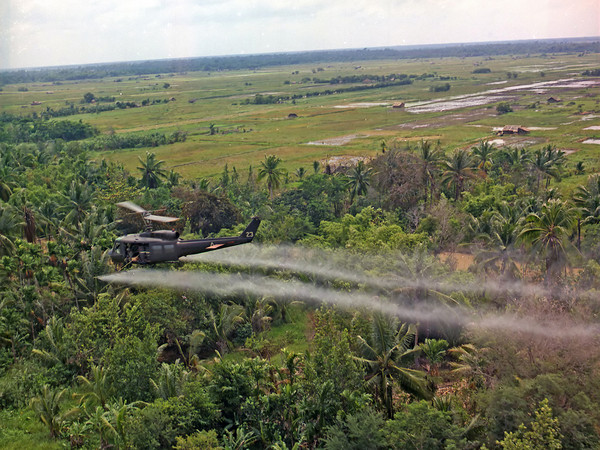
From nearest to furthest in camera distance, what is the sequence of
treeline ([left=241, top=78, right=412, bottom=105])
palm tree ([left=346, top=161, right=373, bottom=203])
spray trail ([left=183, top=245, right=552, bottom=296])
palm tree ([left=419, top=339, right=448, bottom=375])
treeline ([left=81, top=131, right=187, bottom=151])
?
palm tree ([left=419, top=339, right=448, bottom=375])
spray trail ([left=183, top=245, right=552, bottom=296])
palm tree ([left=346, top=161, right=373, bottom=203])
treeline ([left=81, top=131, right=187, bottom=151])
treeline ([left=241, top=78, right=412, bottom=105])

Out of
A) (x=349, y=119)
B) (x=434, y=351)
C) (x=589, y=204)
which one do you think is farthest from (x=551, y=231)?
(x=349, y=119)

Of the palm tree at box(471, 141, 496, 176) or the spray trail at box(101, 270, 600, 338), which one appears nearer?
the spray trail at box(101, 270, 600, 338)

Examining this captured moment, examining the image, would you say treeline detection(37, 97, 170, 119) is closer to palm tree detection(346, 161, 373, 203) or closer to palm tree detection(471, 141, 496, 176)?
palm tree detection(346, 161, 373, 203)

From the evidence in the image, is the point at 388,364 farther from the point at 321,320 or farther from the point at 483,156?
the point at 483,156

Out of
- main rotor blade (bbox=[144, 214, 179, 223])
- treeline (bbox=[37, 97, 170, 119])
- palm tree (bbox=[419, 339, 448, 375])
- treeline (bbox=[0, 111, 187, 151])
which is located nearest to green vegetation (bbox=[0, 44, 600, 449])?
palm tree (bbox=[419, 339, 448, 375])

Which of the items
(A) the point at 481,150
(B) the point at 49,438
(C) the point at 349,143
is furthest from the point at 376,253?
(C) the point at 349,143

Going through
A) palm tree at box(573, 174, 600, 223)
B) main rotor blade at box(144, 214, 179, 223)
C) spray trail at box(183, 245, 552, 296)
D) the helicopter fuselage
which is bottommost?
spray trail at box(183, 245, 552, 296)

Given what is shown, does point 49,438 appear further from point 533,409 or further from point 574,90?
point 574,90

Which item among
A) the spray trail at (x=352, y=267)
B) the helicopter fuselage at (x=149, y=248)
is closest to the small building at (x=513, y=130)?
the spray trail at (x=352, y=267)
